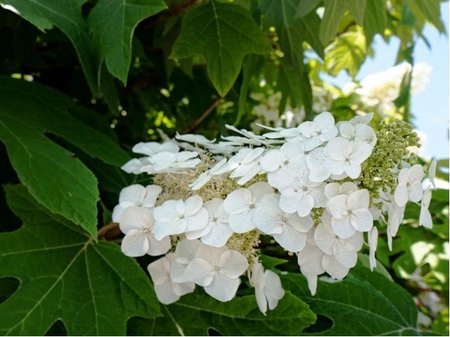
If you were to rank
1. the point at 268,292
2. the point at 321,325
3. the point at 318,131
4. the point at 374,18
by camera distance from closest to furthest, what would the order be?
1. the point at 318,131
2. the point at 268,292
3. the point at 321,325
4. the point at 374,18

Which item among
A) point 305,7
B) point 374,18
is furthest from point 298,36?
point 305,7

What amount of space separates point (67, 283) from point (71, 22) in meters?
0.44

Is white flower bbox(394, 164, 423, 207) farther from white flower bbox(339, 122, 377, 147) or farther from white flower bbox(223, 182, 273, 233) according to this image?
white flower bbox(223, 182, 273, 233)

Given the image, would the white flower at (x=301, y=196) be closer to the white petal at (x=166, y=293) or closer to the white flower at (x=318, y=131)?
the white flower at (x=318, y=131)

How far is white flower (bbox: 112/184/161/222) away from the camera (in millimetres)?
1075

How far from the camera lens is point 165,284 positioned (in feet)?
3.67

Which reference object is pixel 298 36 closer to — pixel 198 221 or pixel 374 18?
pixel 374 18

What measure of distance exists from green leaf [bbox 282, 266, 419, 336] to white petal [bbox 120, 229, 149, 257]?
388mm

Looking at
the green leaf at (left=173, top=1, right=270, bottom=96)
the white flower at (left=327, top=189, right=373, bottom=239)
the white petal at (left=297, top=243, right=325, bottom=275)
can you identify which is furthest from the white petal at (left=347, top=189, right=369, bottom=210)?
the green leaf at (left=173, top=1, right=270, bottom=96)

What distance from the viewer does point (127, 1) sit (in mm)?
1154

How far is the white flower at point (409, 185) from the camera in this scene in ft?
3.12

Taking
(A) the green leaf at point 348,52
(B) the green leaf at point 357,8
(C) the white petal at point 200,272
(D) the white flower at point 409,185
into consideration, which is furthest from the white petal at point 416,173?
(A) the green leaf at point 348,52

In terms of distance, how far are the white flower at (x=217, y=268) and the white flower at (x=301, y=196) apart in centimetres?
13

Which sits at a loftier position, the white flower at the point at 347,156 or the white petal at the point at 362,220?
the white flower at the point at 347,156
